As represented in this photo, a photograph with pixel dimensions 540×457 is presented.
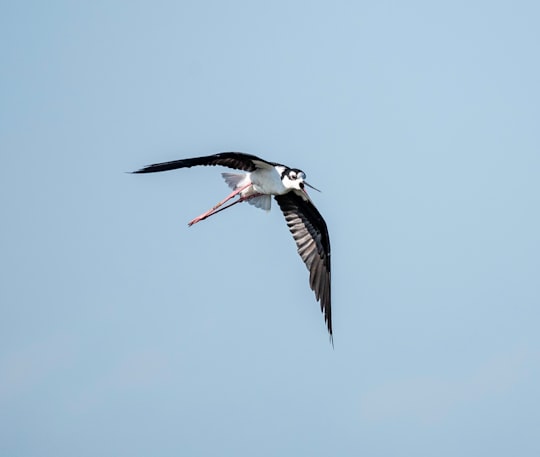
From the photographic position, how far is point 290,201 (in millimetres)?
25031

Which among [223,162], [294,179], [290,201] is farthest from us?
[290,201]

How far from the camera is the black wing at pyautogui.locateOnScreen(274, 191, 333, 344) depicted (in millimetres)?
24828

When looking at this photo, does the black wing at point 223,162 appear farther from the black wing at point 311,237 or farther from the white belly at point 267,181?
the black wing at point 311,237

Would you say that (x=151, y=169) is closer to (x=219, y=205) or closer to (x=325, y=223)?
(x=219, y=205)

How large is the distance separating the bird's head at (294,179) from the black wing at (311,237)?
5.49 ft

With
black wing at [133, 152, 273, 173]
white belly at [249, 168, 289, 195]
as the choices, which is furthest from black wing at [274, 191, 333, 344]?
black wing at [133, 152, 273, 173]

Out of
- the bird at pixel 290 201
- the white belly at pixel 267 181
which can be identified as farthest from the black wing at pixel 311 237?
the white belly at pixel 267 181

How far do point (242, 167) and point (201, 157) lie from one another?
2233 mm

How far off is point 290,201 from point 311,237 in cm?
99

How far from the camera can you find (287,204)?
2509cm

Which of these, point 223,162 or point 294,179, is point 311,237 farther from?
point 223,162

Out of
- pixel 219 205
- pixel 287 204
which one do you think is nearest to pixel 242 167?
pixel 219 205

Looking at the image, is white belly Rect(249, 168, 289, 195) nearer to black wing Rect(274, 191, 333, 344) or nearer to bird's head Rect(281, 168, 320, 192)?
bird's head Rect(281, 168, 320, 192)

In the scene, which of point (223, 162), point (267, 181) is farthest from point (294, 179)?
point (223, 162)
